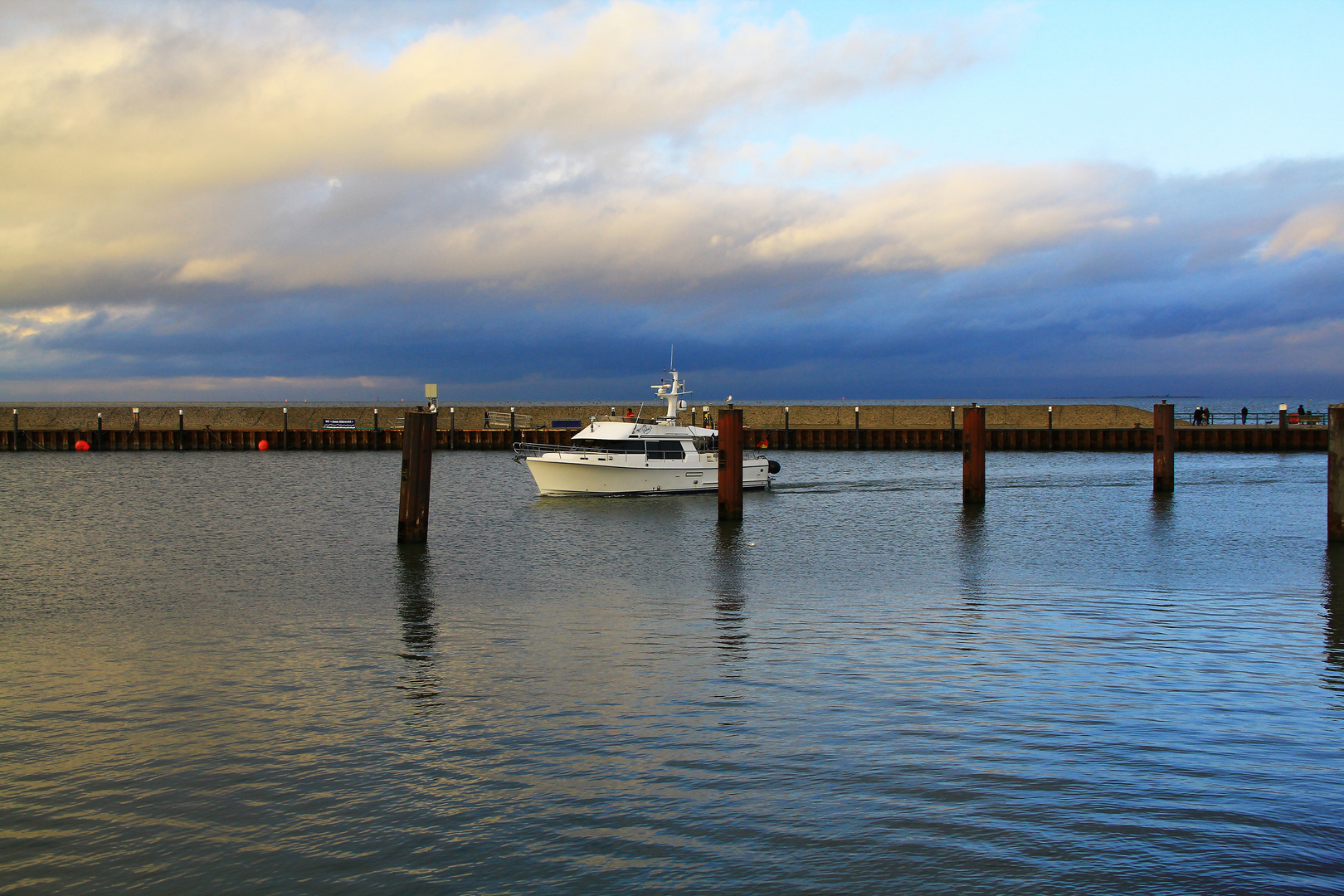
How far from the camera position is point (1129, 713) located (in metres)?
9.54

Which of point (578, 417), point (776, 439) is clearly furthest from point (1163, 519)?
point (578, 417)

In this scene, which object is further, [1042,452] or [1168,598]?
[1042,452]

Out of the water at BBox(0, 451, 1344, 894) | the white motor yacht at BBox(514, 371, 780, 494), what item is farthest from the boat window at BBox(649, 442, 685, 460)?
the water at BBox(0, 451, 1344, 894)

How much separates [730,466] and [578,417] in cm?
5503

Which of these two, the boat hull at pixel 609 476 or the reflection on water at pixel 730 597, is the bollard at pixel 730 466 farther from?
the boat hull at pixel 609 476

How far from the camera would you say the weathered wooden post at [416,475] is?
21734 mm

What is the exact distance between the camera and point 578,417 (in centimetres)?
8100

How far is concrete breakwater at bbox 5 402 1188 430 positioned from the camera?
257 ft

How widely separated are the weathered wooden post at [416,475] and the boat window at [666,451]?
14905 mm

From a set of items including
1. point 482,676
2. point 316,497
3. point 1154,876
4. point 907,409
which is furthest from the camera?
point 907,409

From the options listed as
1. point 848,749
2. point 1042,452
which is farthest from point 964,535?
point 1042,452

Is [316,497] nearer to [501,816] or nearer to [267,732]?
[267,732]

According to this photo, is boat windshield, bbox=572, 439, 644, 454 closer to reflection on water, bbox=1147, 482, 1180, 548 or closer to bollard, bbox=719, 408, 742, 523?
bollard, bbox=719, 408, 742, 523

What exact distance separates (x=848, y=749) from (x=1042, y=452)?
197 feet
